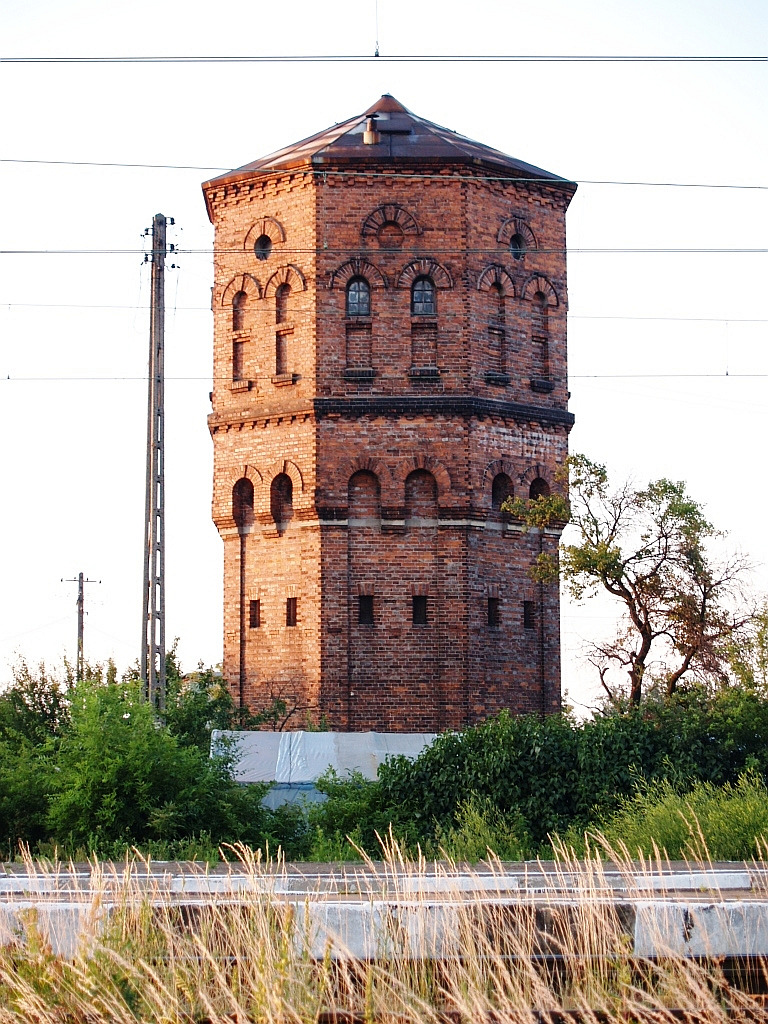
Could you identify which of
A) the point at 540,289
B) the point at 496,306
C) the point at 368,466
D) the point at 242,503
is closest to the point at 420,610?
the point at 368,466

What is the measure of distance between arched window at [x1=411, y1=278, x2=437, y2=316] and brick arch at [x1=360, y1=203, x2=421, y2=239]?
0.96 m

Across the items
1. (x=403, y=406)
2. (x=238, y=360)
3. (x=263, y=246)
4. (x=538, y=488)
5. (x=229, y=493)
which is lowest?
(x=229, y=493)

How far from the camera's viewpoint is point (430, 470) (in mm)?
27734

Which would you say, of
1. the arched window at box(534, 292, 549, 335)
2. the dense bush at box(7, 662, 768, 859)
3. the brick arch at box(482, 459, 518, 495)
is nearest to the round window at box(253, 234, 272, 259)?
the arched window at box(534, 292, 549, 335)

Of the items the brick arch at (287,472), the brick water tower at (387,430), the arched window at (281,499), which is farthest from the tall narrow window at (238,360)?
the arched window at (281,499)

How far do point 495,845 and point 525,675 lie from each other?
31.4ft

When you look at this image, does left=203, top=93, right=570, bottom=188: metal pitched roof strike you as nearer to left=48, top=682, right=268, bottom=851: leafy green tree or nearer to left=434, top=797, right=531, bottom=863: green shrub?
left=48, top=682, right=268, bottom=851: leafy green tree

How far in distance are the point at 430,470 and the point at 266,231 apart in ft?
18.5

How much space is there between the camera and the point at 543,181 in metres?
29.2

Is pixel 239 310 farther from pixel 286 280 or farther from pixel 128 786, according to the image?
pixel 128 786

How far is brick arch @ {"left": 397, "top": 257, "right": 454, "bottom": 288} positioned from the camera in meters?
28.2

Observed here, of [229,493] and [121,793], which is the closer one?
[121,793]

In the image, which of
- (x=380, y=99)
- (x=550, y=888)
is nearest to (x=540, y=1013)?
(x=550, y=888)

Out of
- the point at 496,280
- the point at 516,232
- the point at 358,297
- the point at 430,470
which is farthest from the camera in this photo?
Answer: the point at 516,232
